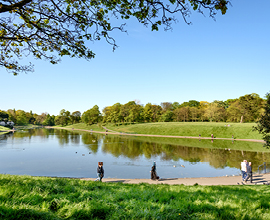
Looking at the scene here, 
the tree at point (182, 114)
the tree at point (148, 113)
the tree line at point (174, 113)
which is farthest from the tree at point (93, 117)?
the tree at point (182, 114)

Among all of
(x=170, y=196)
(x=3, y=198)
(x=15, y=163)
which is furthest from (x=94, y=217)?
(x=15, y=163)

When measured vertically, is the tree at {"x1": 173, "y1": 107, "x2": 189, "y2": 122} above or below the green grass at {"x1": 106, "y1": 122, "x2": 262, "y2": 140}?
above

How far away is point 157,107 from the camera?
10988 centimetres

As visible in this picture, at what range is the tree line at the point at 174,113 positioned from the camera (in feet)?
229

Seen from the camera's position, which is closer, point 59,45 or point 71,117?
point 59,45

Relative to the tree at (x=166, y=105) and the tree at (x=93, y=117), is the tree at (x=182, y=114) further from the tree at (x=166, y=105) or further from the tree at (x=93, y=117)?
→ the tree at (x=93, y=117)

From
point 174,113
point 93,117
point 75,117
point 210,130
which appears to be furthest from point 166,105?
point 75,117

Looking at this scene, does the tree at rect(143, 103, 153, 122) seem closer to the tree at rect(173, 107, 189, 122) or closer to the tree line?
the tree line

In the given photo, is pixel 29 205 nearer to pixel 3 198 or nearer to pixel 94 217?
pixel 3 198

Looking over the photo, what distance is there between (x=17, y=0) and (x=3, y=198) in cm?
547

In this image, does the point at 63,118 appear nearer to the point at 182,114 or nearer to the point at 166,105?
the point at 166,105

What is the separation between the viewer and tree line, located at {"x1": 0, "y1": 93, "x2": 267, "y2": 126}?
69.8 metres

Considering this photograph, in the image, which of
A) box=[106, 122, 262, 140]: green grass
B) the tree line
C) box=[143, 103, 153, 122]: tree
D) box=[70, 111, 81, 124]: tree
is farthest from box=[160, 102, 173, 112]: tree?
→ box=[70, 111, 81, 124]: tree

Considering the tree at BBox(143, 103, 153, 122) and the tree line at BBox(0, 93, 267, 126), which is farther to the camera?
the tree at BBox(143, 103, 153, 122)
